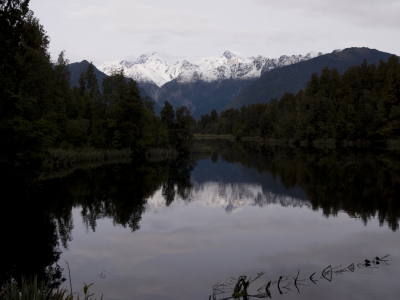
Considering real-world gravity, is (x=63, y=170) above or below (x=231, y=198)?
above

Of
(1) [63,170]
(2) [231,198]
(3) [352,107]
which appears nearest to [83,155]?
(1) [63,170]

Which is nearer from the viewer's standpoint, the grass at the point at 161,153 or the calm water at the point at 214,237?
the calm water at the point at 214,237

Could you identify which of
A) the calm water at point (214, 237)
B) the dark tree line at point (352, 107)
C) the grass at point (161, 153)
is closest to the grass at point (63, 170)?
the calm water at point (214, 237)

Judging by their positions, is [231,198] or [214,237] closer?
[214,237]

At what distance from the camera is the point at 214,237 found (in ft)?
50.5

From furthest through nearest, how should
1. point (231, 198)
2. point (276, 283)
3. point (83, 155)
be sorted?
point (83, 155)
point (231, 198)
point (276, 283)

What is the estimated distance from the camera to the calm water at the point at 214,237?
10.6 m

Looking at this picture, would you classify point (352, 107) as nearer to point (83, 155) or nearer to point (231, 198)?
point (83, 155)

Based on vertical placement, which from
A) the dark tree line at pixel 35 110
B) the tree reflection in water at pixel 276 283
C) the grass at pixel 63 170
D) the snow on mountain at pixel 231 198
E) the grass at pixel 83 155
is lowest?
the snow on mountain at pixel 231 198

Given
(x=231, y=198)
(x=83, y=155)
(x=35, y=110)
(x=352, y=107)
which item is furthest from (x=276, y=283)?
(x=352, y=107)

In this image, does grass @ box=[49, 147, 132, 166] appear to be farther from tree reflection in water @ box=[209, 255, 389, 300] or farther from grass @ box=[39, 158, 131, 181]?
tree reflection in water @ box=[209, 255, 389, 300]

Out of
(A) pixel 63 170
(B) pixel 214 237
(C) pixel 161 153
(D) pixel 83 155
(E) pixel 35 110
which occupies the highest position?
(E) pixel 35 110

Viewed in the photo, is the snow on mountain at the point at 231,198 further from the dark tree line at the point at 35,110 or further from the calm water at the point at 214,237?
the dark tree line at the point at 35,110

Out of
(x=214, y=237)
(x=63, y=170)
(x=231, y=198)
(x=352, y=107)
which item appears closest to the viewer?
(x=214, y=237)
